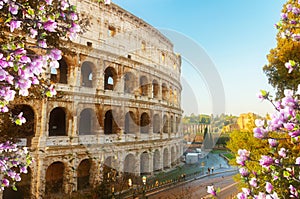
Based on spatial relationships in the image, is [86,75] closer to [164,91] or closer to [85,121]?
[85,121]

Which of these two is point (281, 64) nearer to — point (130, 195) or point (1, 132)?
point (130, 195)

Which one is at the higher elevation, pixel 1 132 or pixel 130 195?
pixel 1 132

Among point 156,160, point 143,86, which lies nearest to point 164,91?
point 143,86

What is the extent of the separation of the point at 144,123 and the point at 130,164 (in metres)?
4.10

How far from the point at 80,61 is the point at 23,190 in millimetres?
8988

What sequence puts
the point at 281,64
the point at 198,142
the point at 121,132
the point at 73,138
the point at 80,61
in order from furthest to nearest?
the point at 198,142 < the point at 121,132 < the point at 80,61 < the point at 73,138 < the point at 281,64

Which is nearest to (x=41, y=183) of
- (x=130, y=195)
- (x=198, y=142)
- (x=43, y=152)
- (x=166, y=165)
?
(x=43, y=152)

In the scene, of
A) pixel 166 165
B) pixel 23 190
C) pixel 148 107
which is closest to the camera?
pixel 23 190

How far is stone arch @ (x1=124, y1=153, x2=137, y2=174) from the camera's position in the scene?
60.2 ft

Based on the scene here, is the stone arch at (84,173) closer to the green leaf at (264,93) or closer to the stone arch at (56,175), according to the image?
the stone arch at (56,175)

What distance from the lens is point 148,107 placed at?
67.3 feet

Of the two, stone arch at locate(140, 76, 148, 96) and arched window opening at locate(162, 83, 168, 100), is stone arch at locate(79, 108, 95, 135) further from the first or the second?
arched window opening at locate(162, 83, 168, 100)

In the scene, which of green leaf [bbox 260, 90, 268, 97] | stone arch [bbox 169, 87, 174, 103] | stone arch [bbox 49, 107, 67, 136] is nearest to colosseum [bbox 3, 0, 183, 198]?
stone arch [bbox 49, 107, 67, 136]

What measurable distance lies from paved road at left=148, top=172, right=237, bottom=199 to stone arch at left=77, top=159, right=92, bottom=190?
4737 millimetres
